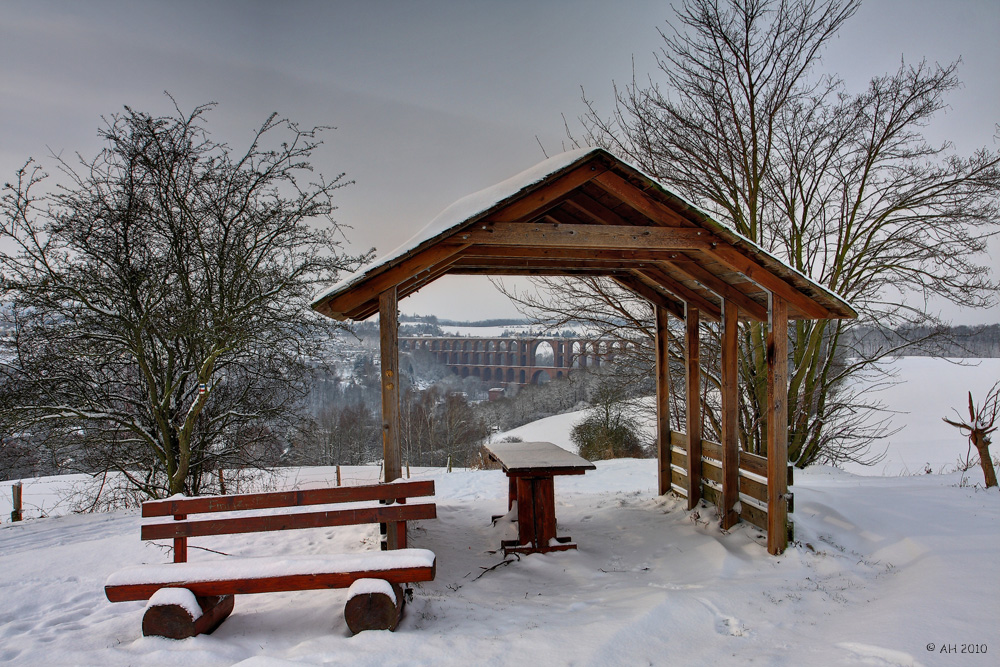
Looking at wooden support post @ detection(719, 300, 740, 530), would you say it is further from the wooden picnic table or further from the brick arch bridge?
the brick arch bridge

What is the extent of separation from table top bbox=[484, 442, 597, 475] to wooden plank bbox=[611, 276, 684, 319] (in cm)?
250

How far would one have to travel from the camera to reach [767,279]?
17.2 feet

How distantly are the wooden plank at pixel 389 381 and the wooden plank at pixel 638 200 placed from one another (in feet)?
7.20

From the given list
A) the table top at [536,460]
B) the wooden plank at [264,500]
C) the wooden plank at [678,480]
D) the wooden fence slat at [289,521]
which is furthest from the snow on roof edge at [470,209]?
the wooden plank at [678,480]

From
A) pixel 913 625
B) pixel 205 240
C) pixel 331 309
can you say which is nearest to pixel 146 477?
pixel 205 240

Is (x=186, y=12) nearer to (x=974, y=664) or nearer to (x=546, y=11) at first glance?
(x=546, y=11)

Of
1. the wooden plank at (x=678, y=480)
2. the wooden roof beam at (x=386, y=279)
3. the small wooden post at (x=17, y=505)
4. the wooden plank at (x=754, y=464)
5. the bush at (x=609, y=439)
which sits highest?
the wooden roof beam at (x=386, y=279)

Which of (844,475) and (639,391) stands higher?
(639,391)

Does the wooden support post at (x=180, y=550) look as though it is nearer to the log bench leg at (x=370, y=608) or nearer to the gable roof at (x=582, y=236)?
the log bench leg at (x=370, y=608)

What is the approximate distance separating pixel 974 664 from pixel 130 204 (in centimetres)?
1066

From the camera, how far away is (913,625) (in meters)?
3.25

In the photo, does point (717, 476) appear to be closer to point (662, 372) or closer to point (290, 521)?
point (662, 372)

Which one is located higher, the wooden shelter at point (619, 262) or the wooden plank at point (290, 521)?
the wooden shelter at point (619, 262)

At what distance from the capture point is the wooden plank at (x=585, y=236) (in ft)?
15.6
